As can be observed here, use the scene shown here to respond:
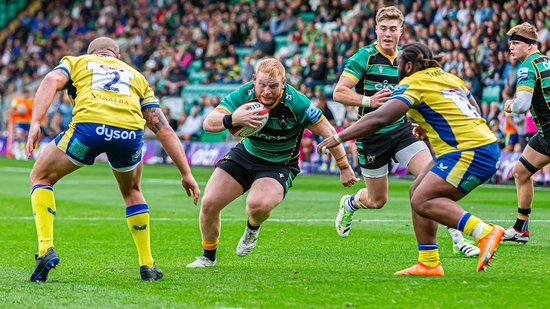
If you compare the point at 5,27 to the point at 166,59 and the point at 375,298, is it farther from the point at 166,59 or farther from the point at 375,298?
the point at 375,298

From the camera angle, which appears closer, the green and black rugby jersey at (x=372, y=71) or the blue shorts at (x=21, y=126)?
the green and black rugby jersey at (x=372, y=71)

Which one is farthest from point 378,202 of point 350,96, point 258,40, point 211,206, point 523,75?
point 258,40

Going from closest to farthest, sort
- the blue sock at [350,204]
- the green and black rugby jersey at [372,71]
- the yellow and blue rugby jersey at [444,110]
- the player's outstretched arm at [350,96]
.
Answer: the yellow and blue rugby jersey at [444,110], the player's outstretched arm at [350,96], the green and black rugby jersey at [372,71], the blue sock at [350,204]

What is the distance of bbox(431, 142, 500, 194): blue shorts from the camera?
8.38m

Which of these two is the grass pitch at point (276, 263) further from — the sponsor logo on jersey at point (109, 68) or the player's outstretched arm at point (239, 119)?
the sponsor logo on jersey at point (109, 68)

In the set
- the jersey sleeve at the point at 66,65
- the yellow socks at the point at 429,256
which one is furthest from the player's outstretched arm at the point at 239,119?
the yellow socks at the point at 429,256

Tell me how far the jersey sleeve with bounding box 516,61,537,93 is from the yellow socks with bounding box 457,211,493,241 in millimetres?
3326

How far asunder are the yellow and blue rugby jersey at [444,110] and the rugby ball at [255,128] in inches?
49.4

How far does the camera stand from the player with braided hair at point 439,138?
835cm

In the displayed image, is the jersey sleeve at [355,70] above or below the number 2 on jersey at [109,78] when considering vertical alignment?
below

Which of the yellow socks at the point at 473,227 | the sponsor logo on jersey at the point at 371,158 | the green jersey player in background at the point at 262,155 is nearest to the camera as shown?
the yellow socks at the point at 473,227

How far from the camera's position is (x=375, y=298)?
7332 millimetres

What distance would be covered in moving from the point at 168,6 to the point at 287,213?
92.8 feet

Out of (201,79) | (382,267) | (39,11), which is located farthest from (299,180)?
(39,11)
